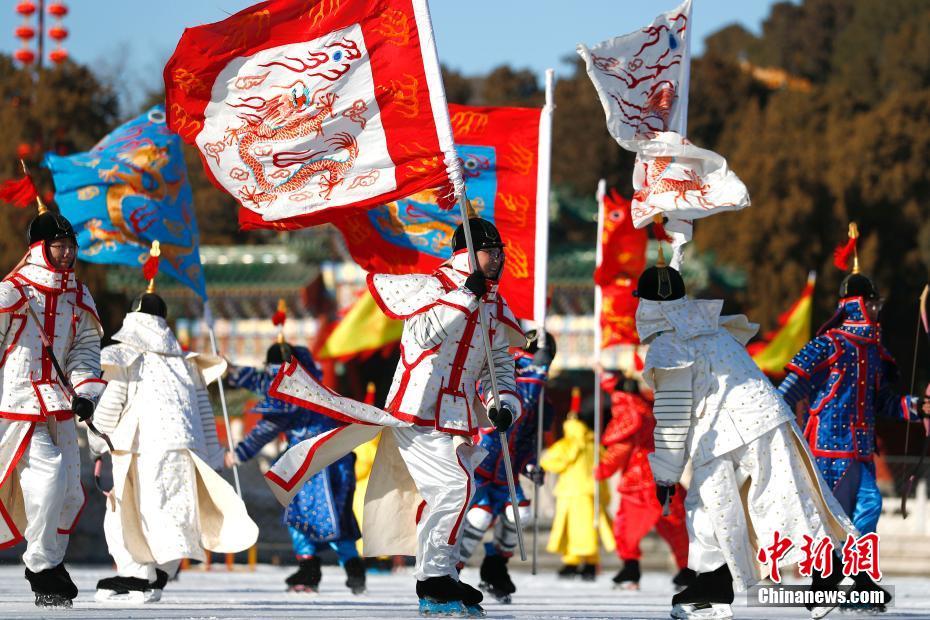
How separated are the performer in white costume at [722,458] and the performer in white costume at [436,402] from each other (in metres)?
0.75

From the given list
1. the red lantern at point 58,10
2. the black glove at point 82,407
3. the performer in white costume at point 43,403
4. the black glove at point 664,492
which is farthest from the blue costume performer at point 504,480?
the red lantern at point 58,10

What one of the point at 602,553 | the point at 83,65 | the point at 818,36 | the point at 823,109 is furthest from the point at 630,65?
the point at 818,36

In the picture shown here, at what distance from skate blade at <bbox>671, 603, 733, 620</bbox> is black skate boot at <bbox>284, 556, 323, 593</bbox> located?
4.18m

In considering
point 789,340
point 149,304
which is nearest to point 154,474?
point 149,304

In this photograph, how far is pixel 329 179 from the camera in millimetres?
8227

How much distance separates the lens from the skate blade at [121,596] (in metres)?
9.28

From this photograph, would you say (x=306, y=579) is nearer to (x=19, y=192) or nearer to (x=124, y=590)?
(x=124, y=590)

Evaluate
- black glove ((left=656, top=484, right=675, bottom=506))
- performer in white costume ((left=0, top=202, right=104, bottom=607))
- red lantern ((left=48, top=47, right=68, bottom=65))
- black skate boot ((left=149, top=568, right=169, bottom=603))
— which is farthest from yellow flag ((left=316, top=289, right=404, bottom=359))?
black glove ((left=656, top=484, right=675, bottom=506))

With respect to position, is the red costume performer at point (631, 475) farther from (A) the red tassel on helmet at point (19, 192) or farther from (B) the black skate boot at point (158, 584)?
(A) the red tassel on helmet at point (19, 192)

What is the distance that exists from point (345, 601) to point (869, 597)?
3.06 meters

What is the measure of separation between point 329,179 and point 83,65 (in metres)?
20.3

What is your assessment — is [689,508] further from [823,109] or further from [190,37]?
[823,109]

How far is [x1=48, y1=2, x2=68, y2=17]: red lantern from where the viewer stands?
1180 inches

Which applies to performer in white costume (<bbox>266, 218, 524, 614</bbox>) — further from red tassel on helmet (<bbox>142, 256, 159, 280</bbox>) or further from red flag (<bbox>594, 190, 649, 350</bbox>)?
red flag (<bbox>594, 190, 649, 350</bbox>)
